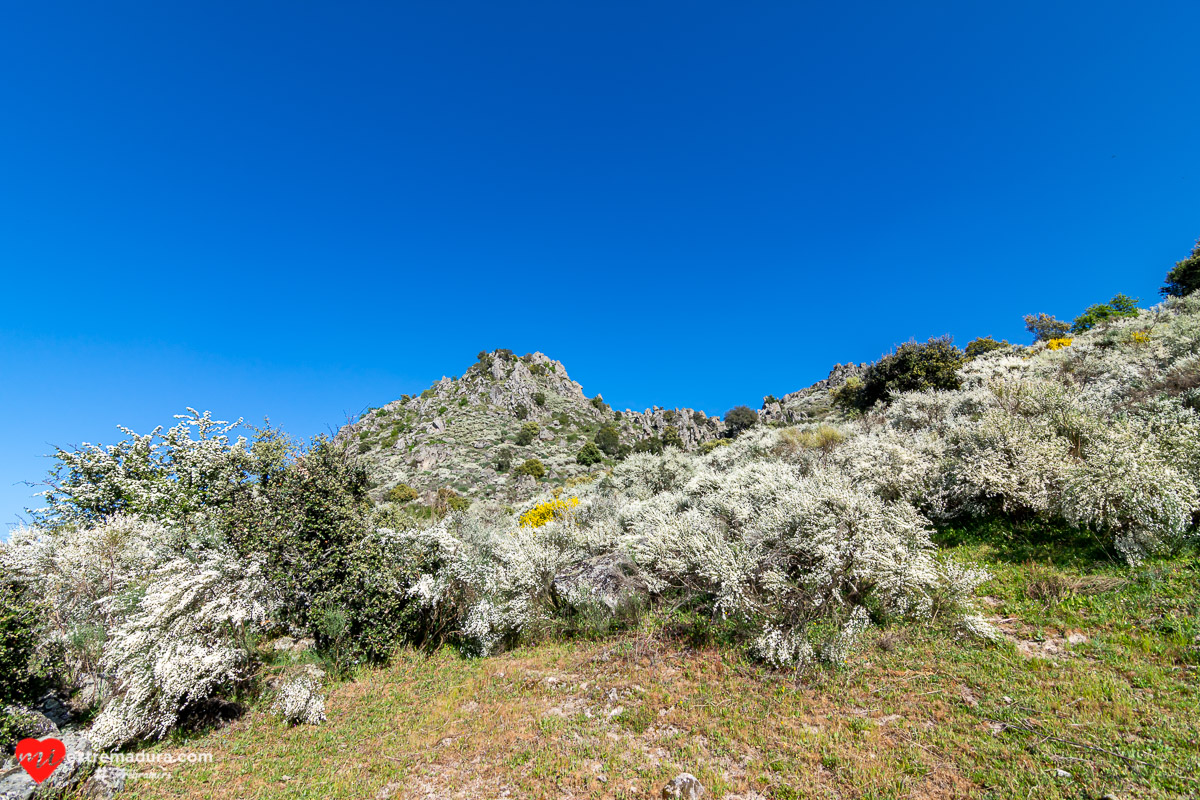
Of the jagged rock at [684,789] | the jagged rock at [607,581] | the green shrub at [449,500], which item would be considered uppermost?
the green shrub at [449,500]

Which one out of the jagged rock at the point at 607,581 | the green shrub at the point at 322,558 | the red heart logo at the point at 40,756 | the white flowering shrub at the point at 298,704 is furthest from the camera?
the jagged rock at the point at 607,581

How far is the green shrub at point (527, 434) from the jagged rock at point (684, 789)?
36.9 meters

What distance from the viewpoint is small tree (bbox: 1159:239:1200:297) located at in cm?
2600

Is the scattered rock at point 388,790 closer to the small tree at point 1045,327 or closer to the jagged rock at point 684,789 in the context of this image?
the jagged rock at point 684,789

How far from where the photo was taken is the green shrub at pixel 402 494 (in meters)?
27.0

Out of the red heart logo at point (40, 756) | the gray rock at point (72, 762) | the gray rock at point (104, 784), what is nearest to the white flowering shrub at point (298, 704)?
the gray rock at point (104, 784)

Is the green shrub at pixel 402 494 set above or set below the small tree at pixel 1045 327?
below

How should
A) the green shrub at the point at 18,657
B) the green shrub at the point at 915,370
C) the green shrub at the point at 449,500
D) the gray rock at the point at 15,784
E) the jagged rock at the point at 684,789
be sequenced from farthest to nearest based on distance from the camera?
the green shrub at the point at 449,500 < the green shrub at the point at 915,370 < the green shrub at the point at 18,657 < the gray rock at the point at 15,784 < the jagged rock at the point at 684,789

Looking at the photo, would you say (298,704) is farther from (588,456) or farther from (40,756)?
(588,456)

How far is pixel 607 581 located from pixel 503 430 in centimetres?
3559

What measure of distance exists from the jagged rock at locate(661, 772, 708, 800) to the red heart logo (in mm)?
7027

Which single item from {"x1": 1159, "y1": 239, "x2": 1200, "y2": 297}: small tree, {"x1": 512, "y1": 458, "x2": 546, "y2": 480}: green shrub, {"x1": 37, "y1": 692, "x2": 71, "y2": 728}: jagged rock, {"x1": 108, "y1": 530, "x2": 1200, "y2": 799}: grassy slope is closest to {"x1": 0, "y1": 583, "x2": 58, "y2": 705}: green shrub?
{"x1": 37, "y1": 692, "x2": 71, "y2": 728}: jagged rock

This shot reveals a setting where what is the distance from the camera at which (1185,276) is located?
26672mm

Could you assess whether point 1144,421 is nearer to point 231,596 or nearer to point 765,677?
point 765,677
